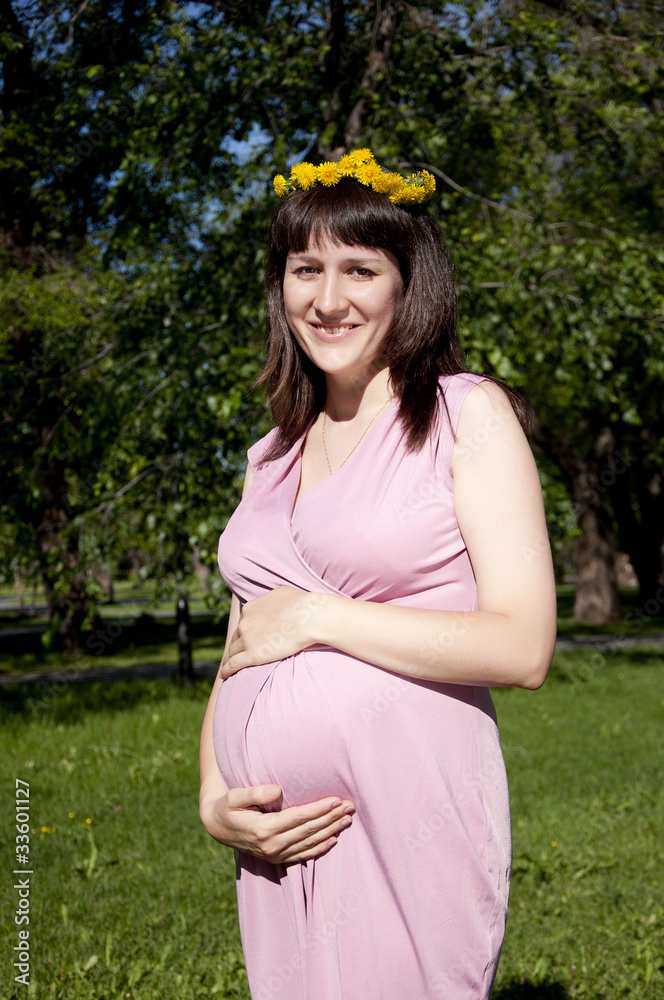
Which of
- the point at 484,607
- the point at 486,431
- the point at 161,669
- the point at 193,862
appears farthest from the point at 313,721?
the point at 161,669

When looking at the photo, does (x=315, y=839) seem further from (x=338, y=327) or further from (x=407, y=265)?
(x=407, y=265)

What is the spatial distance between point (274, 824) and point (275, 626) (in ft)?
1.06

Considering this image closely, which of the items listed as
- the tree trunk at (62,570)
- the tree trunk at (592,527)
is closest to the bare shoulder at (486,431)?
the tree trunk at (62,570)

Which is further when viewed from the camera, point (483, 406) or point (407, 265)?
point (407, 265)

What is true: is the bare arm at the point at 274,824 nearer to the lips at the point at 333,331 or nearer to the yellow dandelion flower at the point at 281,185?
the lips at the point at 333,331

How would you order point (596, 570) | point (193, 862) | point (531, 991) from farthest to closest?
point (596, 570), point (193, 862), point (531, 991)

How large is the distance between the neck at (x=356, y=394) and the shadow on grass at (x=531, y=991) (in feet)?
A: 7.51

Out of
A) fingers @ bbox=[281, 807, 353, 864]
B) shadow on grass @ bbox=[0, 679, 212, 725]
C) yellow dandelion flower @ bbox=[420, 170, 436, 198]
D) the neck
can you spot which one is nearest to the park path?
shadow on grass @ bbox=[0, 679, 212, 725]

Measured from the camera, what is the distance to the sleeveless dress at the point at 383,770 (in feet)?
4.44

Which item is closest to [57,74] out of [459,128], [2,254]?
[2,254]

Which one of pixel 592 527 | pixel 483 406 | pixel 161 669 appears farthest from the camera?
pixel 592 527

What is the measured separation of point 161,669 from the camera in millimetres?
12461

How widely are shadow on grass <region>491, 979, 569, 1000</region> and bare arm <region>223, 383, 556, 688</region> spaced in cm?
211

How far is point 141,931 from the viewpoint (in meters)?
3.45
